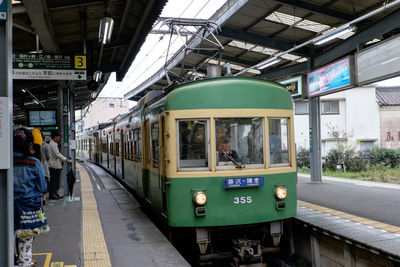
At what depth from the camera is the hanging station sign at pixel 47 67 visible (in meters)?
7.23

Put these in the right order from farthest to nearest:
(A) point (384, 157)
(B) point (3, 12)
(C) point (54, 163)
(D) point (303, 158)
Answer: (D) point (303, 158) < (A) point (384, 157) < (C) point (54, 163) < (B) point (3, 12)

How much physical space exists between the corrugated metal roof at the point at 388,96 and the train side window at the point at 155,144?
57.0 ft

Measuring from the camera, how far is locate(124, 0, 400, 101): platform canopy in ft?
26.9

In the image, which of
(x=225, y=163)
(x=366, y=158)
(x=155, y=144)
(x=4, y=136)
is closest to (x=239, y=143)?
(x=225, y=163)

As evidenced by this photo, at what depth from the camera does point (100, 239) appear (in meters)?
5.44

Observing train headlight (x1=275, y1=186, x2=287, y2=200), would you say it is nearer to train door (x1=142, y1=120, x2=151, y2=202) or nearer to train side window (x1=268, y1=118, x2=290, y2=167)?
train side window (x1=268, y1=118, x2=290, y2=167)

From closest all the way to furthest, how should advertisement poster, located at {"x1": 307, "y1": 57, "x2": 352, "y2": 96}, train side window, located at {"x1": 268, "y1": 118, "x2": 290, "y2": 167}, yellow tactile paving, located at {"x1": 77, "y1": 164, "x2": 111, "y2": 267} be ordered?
1. yellow tactile paving, located at {"x1": 77, "y1": 164, "x2": 111, "y2": 267}
2. train side window, located at {"x1": 268, "y1": 118, "x2": 290, "y2": 167}
3. advertisement poster, located at {"x1": 307, "y1": 57, "x2": 352, "y2": 96}

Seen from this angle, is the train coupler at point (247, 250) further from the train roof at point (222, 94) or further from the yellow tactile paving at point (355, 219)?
the yellow tactile paving at point (355, 219)

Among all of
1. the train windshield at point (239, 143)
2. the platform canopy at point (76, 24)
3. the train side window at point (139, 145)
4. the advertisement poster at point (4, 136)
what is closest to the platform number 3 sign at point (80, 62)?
the platform canopy at point (76, 24)

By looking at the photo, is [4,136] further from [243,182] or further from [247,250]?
[247,250]

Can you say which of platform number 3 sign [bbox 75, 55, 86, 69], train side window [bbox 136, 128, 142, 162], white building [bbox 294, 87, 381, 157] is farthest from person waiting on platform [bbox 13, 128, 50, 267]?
white building [bbox 294, 87, 381, 157]

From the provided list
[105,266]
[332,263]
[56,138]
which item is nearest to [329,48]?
[332,263]

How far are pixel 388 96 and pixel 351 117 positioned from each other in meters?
2.74

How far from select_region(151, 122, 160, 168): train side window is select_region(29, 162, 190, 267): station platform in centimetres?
111
